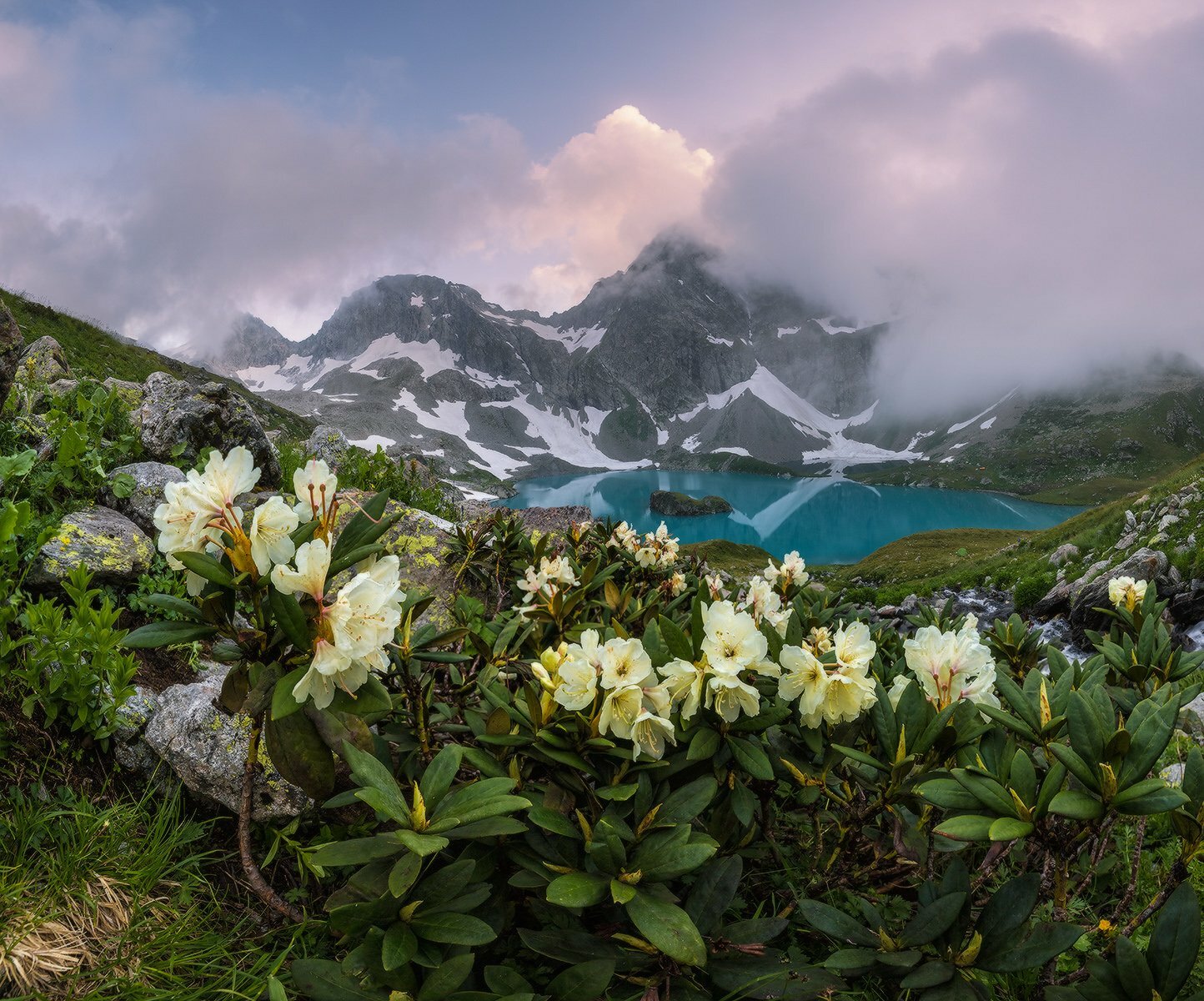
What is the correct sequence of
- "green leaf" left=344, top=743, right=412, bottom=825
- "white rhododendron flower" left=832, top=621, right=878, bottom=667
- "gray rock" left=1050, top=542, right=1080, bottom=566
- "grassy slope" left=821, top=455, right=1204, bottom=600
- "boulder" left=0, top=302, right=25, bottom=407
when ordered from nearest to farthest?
1. "green leaf" left=344, top=743, right=412, bottom=825
2. "white rhododendron flower" left=832, top=621, right=878, bottom=667
3. "boulder" left=0, top=302, right=25, bottom=407
4. "gray rock" left=1050, top=542, right=1080, bottom=566
5. "grassy slope" left=821, top=455, right=1204, bottom=600

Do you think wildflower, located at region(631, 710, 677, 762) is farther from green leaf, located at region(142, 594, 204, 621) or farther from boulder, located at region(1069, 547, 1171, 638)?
boulder, located at region(1069, 547, 1171, 638)

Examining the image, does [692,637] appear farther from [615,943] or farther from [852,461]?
[852,461]

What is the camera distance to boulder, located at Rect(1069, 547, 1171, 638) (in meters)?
7.54

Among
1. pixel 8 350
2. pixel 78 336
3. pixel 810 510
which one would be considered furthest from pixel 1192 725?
pixel 810 510

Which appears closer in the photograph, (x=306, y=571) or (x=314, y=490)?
(x=306, y=571)

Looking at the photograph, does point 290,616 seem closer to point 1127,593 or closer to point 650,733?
point 650,733

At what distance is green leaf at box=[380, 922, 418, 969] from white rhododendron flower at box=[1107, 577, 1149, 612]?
14.5ft

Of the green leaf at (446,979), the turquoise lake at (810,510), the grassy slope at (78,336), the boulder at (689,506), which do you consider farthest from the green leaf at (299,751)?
the boulder at (689,506)

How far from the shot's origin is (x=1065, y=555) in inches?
559

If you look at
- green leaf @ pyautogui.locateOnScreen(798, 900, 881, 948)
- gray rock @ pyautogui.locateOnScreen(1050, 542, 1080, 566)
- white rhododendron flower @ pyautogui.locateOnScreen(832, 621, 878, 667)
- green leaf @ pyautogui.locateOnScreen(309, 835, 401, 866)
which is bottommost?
gray rock @ pyautogui.locateOnScreen(1050, 542, 1080, 566)

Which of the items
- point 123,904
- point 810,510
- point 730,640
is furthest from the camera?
point 810,510

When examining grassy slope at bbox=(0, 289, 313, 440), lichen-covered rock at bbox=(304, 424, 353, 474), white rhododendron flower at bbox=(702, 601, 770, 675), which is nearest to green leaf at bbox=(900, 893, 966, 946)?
white rhododendron flower at bbox=(702, 601, 770, 675)

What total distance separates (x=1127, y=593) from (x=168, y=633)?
5.38 m

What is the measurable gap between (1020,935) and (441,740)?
2149 millimetres
